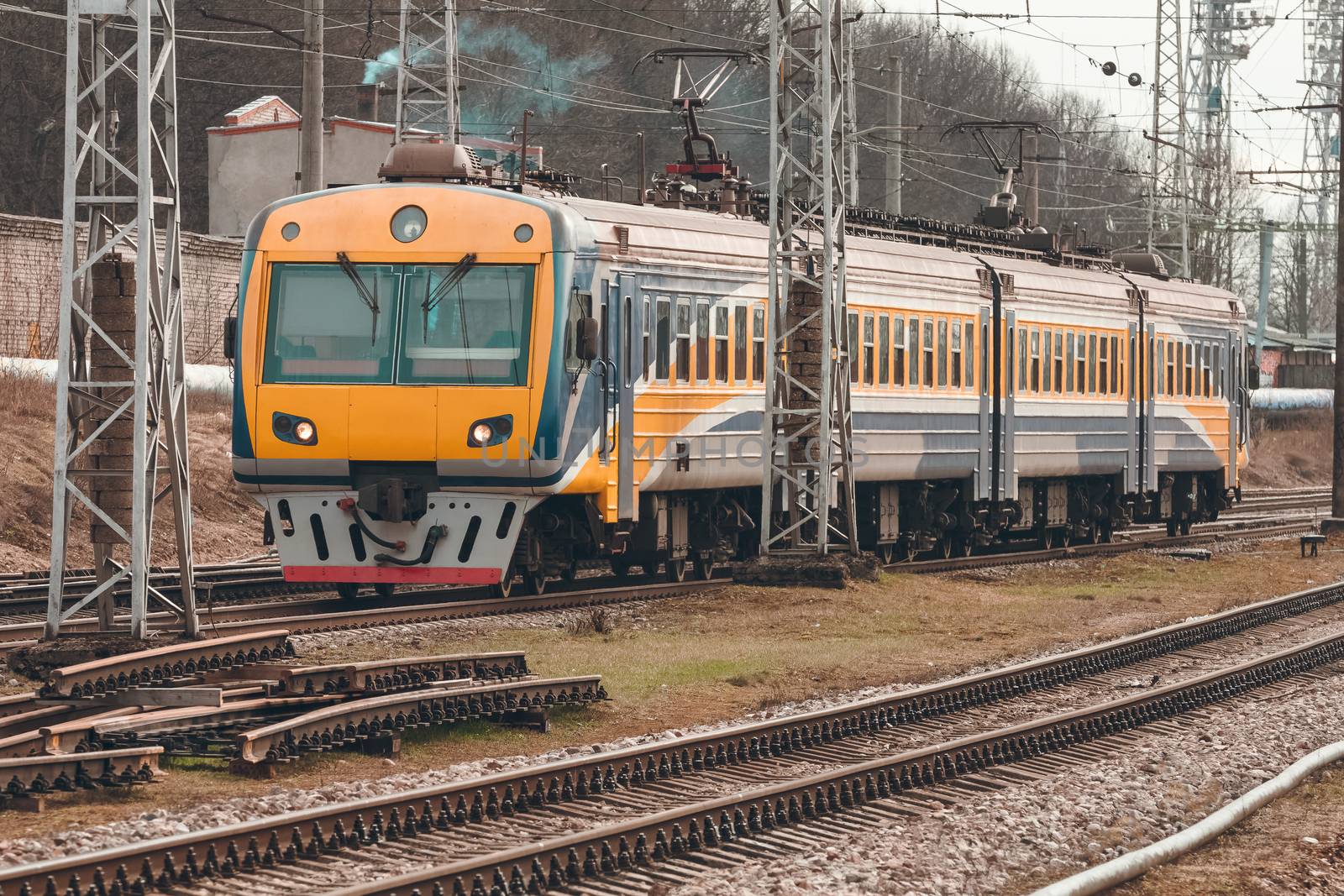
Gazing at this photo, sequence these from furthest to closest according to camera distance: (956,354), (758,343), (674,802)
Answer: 1. (956,354)
2. (758,343)
3. (674,802)

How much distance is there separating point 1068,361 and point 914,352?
4.82 meters

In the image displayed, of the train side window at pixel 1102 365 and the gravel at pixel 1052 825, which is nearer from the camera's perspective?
the gravel at pixel 1052 825

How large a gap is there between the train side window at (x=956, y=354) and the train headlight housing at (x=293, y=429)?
1072cm

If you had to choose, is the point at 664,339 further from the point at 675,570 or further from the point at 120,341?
the point at 120,341

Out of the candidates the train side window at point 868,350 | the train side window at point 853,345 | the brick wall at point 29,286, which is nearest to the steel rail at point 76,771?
the train side window at point 853,345

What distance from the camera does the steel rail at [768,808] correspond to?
818 centimetres

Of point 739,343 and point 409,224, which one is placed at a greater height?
point 409,224

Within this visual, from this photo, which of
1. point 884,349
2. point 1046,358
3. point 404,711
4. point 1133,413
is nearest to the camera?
point 404,711

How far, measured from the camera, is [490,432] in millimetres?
17688

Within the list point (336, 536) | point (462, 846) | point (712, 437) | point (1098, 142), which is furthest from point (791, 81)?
point (1098, 142)

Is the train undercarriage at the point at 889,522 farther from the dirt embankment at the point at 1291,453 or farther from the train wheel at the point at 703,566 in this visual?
the dirt embankment at the point at 1291,453

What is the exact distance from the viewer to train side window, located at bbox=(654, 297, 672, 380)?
20.4 meters

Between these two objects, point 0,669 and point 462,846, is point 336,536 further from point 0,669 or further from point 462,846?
point 462,846

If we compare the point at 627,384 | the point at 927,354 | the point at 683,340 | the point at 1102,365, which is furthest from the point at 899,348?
the point at 1102,365
